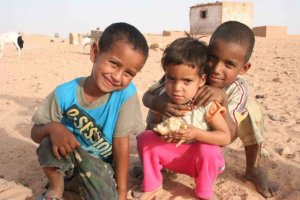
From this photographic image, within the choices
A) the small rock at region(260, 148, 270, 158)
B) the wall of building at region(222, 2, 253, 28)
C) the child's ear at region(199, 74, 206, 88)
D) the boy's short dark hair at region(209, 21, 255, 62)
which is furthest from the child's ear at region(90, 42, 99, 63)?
the wall of building at region(222, 2, 253, 28)

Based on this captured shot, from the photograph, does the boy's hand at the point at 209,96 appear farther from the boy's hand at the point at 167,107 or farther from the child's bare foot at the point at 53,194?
the child's bare foot at the point at 53,194

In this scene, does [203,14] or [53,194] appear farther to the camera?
[203,14]

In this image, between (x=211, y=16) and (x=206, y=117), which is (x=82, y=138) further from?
(x=211, y=16)

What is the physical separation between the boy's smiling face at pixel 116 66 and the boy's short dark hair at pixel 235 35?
0.65 m

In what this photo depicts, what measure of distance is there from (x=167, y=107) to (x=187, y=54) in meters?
0.40

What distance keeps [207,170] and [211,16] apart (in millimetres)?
25373

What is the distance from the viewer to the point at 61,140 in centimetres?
216

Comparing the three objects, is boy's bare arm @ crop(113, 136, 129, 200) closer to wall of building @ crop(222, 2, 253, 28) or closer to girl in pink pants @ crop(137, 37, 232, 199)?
girl in pink pants @ crop(137, 37, 232, 199)

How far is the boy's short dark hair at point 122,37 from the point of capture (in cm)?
226

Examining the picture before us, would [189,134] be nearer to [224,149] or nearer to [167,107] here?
[167,107]

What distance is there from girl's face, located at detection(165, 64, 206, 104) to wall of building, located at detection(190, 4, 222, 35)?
23604 mm

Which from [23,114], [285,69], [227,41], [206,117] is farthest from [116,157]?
[285,69]

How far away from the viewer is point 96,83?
229 cm

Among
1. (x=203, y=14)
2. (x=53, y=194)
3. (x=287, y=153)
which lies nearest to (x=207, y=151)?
(x=53, y=194)
